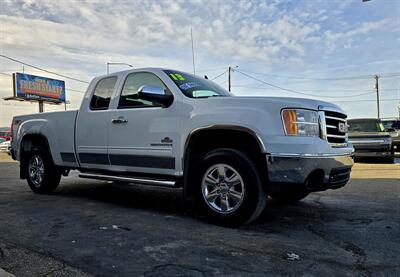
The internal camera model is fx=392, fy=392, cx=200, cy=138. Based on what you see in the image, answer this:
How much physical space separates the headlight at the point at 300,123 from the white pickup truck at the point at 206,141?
11 millimetres

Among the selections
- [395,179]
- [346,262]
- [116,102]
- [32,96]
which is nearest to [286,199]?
[346,262]

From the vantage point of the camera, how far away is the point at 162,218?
5027 millimetres

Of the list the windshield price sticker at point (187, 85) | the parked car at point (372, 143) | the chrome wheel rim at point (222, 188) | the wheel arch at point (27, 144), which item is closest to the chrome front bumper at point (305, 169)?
the chrome wheel rim at point (222, 188)

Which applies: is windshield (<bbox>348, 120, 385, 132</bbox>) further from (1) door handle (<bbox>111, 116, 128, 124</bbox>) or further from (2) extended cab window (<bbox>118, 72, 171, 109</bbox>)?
(1) door handle (<bbox>111, 116, 128, 124</bbox>)

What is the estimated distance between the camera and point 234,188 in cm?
448

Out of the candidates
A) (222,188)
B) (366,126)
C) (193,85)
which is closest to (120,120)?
(193,85)

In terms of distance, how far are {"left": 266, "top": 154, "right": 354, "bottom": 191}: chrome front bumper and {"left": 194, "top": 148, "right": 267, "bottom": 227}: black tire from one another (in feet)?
0.72

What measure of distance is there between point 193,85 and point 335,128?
1.97m

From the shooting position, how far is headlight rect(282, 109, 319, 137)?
419cm

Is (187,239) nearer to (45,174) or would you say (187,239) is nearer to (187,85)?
(187,85)

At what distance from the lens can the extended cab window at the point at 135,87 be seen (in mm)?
5469

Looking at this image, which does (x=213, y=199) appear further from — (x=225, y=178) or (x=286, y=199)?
(x=286, y=199)

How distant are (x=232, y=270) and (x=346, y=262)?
1.01 m

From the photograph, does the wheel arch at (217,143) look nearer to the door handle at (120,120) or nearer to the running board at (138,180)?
the running board at (138,180)
